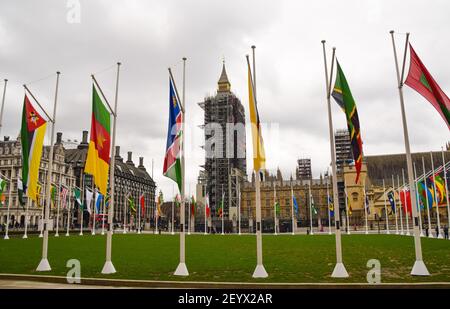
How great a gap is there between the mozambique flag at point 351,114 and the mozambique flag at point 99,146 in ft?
33.6

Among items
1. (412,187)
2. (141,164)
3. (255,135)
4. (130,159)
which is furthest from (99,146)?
(141,164)

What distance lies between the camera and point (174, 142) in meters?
16.7

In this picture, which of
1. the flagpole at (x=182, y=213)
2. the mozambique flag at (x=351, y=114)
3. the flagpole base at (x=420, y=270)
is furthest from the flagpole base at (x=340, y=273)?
the flagpole at (x=182, y=213)

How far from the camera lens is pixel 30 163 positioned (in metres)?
18.4

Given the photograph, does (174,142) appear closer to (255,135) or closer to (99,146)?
(99,146)

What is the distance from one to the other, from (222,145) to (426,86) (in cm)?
7850

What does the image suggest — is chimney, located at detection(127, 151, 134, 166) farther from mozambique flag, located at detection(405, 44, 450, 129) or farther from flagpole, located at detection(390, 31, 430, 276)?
mozambique flag, located at detection(405, 44, 450, 129)

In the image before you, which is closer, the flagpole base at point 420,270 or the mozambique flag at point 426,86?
the mozambique flag at point 426,86

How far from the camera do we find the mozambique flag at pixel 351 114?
16.0m

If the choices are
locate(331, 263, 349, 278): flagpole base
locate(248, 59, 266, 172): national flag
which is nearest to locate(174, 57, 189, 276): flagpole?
locate(248, 59, 266, 172): national flag

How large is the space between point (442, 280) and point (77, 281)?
42.4 feet

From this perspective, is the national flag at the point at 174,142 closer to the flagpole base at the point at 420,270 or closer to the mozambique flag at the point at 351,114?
the mozambique flag at the point at 351,114

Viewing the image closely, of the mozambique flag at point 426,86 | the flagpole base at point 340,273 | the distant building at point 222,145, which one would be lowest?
the flagpole base at point 340,273
